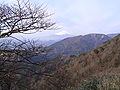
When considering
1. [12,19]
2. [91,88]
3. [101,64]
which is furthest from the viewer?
[101,64]

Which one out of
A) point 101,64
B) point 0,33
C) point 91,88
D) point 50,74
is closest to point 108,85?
point 91,88

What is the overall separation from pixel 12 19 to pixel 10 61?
6.38 ft

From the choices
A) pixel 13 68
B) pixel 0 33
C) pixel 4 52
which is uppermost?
pixel 0 33

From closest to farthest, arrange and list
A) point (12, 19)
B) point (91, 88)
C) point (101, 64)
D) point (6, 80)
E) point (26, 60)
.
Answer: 1. point (6, 80)
2. point (26, 60)
3. point (12, 19)
4. point (91, 88)
5. point (101, 64)

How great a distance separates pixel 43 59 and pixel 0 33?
1.93 m

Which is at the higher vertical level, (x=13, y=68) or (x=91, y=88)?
(x=13, y=68)

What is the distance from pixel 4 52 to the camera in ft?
27.7

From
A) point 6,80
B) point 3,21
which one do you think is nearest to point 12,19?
point 3,21

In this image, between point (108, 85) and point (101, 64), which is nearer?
point (108, 85)

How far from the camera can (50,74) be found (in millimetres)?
8711

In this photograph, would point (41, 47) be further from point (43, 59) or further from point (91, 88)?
point (91, 88)

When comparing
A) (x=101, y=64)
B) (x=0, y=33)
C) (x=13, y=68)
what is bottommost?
(x=101, y=64)

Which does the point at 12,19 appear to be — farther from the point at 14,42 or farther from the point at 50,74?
the point at 50,74

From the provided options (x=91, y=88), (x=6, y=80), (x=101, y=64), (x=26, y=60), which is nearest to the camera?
(x=6, y=80)
